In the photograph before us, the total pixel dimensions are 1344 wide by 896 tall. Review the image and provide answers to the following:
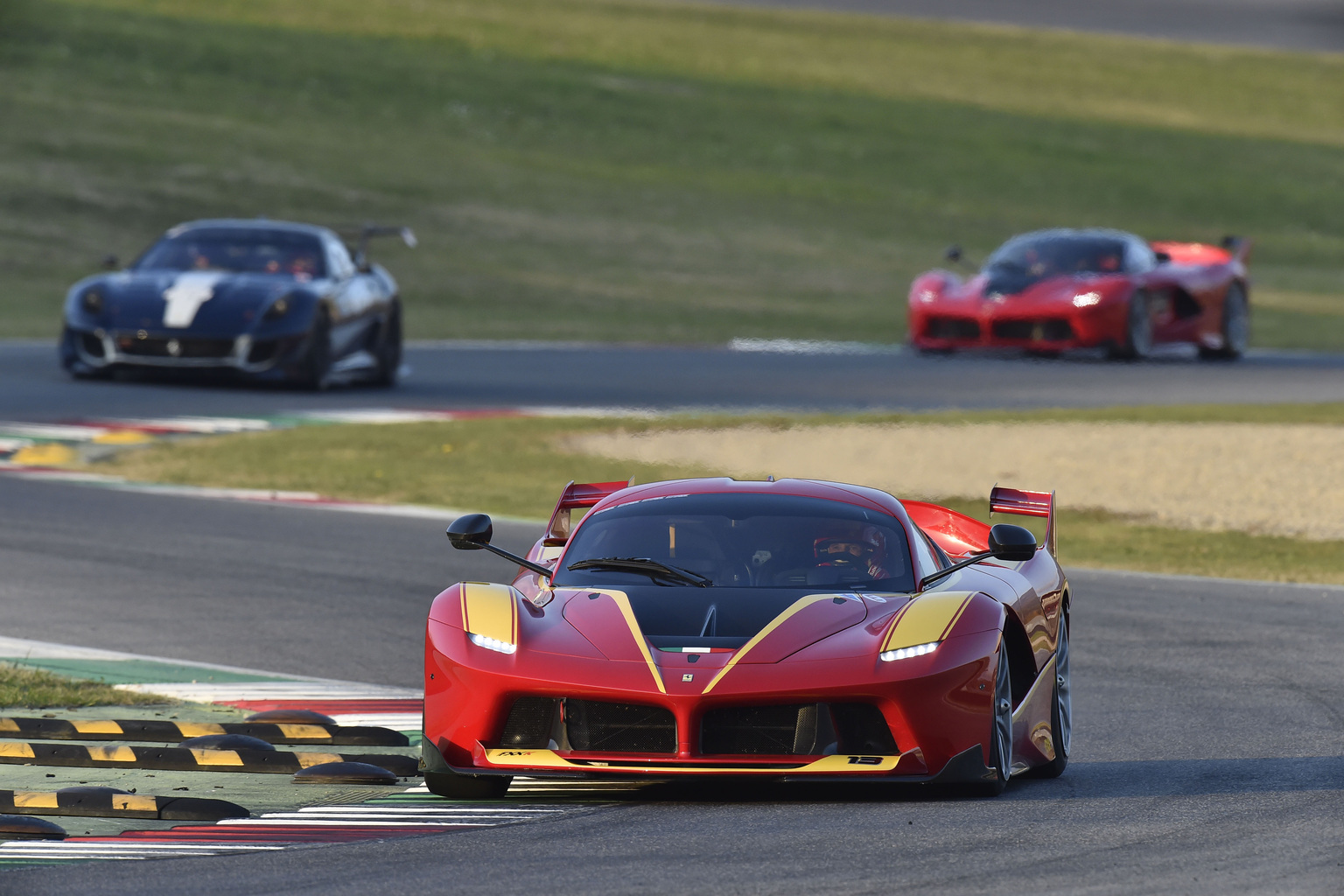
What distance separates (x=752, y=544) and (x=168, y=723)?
2.09 metres

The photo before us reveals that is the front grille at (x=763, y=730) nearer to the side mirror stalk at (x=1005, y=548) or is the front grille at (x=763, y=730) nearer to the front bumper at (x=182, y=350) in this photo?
the side mirror stalk at (x=1005, y=548)

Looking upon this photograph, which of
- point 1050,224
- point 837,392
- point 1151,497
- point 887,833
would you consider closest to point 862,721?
point 887,833

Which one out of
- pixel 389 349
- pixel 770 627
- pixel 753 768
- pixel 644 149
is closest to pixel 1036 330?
pixel 389 349

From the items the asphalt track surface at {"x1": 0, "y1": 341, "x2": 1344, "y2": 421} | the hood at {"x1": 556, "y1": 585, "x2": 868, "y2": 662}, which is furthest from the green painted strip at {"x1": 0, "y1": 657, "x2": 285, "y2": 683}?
the asphalt track surface at {"x1": 0, "y1": 341, "x2": 1344, "y2": 421}

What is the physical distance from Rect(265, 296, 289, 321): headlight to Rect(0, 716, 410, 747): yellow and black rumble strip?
512 inches

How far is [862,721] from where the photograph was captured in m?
6.70

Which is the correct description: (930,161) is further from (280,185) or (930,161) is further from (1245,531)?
(1245,531)

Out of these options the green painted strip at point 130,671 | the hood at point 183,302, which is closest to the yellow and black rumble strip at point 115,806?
the green painted strip at point 130,671

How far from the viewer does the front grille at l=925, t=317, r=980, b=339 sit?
2750 cm

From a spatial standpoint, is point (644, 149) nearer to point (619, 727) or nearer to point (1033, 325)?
point (1033, 325)

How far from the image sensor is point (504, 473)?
17.6 meters

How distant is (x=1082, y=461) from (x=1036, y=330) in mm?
9060

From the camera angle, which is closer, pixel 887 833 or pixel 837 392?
pixel 887 833

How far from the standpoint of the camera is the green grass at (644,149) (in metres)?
42.4
